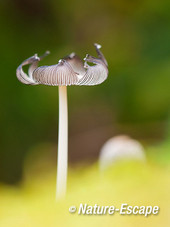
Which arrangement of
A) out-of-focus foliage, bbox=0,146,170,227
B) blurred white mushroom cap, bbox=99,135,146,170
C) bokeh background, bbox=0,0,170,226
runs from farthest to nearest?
bokeh background, bbox=0,0,170,226 < blurred white mushroom cap, bbox=99,135,146,170 < out-of-focus foliage, bbox=0,146,170,227

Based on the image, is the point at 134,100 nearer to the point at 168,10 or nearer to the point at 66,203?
the point at 168,10

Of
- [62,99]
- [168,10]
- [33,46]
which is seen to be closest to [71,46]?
[33,46]

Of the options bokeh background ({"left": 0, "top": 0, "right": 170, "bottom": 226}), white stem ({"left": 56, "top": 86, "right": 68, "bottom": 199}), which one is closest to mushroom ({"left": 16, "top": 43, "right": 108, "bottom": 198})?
white stem ({"left": 56, "top": 86, "right": 68, "bottom": 199})

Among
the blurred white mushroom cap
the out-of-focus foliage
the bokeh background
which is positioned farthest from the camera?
the bokeh background

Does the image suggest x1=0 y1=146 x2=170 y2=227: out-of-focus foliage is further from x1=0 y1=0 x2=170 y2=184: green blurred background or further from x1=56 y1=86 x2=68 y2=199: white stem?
x1=0 y1=0 x2=170 y2=184: green blurred background

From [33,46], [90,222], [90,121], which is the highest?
[33,46]

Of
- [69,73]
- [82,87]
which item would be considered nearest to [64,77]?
[69,73]

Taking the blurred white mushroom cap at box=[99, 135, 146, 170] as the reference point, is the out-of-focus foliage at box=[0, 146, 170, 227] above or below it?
below

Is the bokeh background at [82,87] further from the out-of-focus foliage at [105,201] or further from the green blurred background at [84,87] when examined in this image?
the out-of-focus foliage at [105,201]
